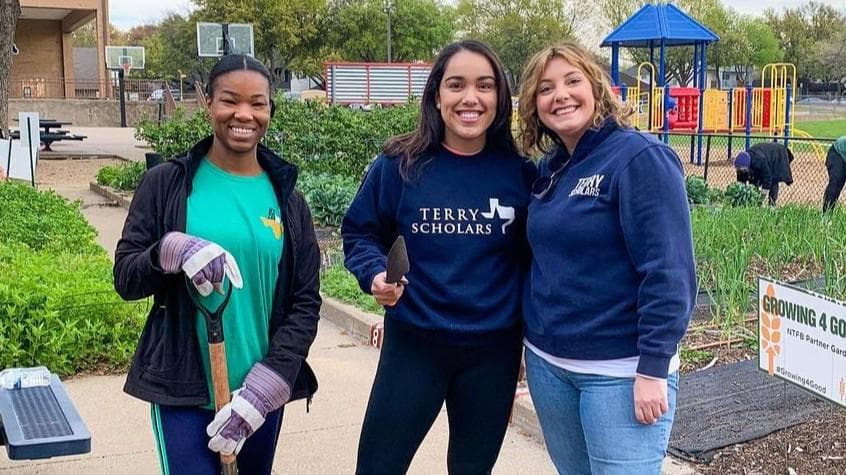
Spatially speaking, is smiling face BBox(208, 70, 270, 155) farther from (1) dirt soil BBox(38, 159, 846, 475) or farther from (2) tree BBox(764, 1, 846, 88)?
(2) tree BBox(764, 1, 846, 88)

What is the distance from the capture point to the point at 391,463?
8.98 ft

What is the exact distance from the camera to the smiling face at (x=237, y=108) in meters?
2.38

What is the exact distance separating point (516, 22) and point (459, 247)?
2028 inches

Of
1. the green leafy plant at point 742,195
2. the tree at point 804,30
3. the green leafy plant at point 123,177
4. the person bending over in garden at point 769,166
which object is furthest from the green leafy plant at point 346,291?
the tree at point 804,30

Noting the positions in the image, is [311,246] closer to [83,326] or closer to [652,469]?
[652,469]

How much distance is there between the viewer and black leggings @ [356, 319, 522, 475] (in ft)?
8.77

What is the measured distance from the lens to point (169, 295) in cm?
235

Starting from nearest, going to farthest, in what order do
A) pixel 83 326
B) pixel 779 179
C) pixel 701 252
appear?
pixel 83 326 < pixel 701 252 < pixel 779 179

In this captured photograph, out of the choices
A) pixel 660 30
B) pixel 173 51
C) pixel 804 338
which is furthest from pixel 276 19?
pixel 804 338

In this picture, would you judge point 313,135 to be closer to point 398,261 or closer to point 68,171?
point 68,171

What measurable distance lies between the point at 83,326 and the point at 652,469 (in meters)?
3.80

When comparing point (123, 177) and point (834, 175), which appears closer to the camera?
point (834, 175)

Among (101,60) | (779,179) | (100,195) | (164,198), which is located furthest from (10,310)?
(101,60)

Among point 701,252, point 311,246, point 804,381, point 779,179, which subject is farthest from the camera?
point 779,179
